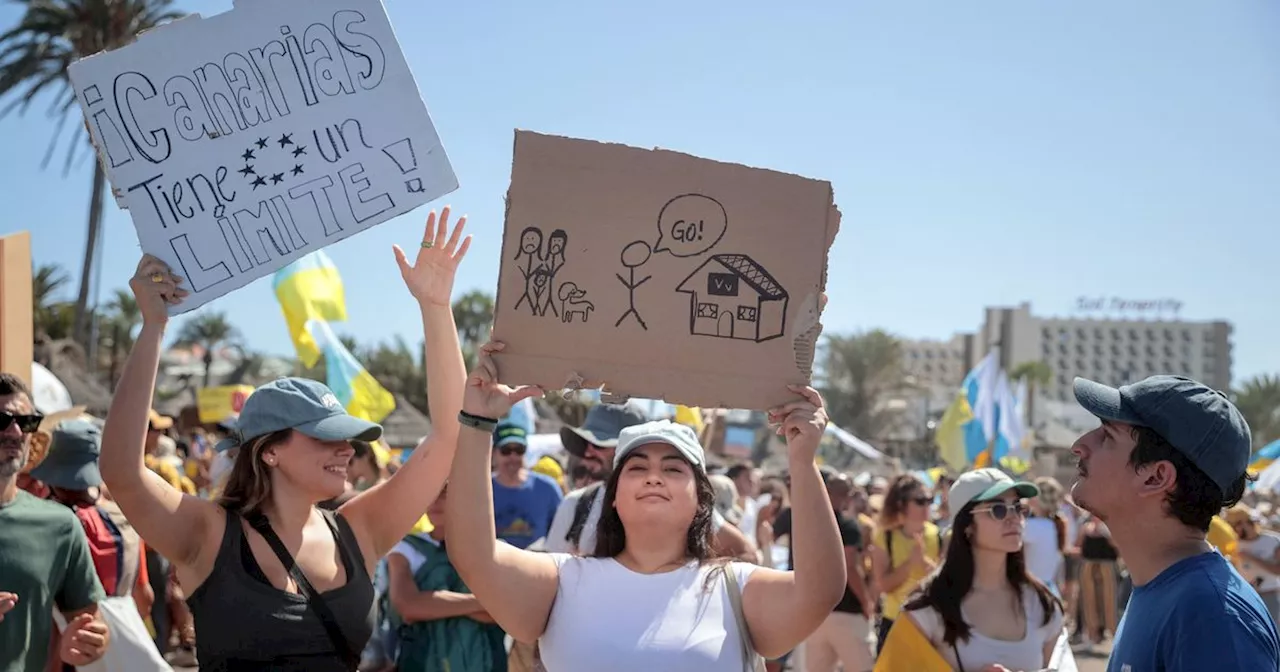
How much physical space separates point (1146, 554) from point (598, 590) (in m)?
1.41

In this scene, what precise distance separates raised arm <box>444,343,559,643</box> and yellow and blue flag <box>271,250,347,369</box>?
309 inches

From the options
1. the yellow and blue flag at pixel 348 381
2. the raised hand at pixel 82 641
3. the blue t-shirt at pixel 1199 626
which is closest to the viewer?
the blue t-shirt at pixel 1199 626

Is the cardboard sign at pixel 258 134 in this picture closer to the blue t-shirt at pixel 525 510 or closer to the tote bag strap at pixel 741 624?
the tote bag strap at pixel 741 624

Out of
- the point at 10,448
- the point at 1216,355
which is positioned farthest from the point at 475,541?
the point at 1216,355

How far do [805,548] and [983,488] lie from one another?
221 cm

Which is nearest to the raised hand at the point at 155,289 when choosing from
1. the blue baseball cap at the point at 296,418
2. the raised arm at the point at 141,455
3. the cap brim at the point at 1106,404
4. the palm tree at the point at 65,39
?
the raised arm at the point at 141,455

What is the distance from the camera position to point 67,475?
17.9ft

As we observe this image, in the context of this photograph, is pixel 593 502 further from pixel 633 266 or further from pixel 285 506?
pixel 633 266

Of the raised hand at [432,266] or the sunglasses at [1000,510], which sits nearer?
the raised hand at [432,266]

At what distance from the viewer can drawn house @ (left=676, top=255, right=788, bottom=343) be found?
3090mm

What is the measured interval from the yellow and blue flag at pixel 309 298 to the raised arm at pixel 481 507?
785cm

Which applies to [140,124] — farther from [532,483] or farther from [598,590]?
[532,483]

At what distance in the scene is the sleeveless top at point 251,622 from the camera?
10.3 feet

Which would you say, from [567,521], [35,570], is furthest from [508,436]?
[35,570]
